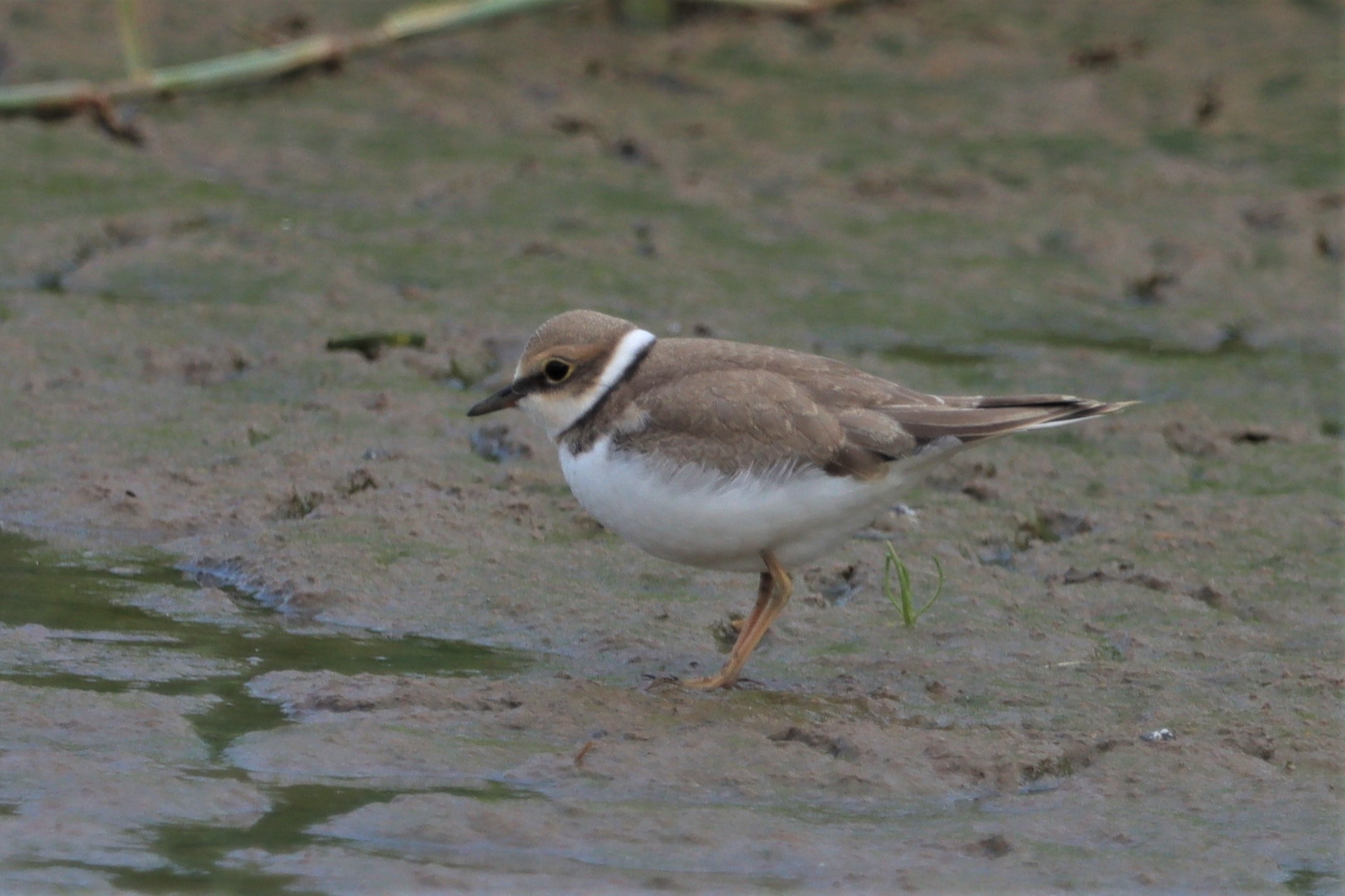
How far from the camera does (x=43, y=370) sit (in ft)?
25.1

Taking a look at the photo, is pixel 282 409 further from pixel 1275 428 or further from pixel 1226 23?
pixel 1226 23

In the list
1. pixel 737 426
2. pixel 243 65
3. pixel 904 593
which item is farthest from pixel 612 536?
pixel 243 65

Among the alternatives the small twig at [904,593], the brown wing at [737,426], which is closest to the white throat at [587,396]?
the brown wing at [737,426]

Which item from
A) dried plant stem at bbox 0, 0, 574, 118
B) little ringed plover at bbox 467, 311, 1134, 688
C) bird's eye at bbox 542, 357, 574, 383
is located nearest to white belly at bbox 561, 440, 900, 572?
little ringed plover at bbox 467, 311, 1134, 688

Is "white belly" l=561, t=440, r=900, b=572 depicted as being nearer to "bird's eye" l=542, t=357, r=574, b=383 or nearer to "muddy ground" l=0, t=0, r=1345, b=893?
"bird's eye" l=542, t=357, r=574, b=383

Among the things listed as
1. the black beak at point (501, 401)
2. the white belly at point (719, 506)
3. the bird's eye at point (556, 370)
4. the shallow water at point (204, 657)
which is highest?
the bird's eye at point (556, 370)

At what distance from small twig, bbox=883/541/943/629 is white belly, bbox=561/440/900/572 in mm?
393

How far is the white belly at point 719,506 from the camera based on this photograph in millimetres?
5191

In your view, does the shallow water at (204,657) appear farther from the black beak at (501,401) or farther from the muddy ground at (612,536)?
the black beak at (501,401)

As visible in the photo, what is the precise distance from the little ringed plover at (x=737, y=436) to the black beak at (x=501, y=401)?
0.13ft

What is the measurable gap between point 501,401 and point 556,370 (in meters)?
0.24

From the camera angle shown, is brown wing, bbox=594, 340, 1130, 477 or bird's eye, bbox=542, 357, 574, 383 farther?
bird's eye, bbox=542, 357, 574, 383

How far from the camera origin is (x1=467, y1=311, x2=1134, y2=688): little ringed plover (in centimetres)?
521

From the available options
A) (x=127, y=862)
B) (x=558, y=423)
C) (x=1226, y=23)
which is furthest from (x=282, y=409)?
(x=1226, y=23)
